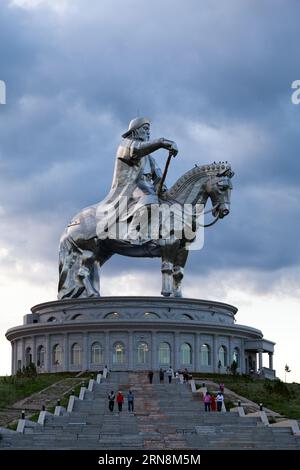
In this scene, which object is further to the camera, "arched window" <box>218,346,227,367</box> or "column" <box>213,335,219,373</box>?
"arched window" <box>218,346,227,367</box>

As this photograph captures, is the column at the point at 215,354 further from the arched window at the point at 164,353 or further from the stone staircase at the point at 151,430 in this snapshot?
the stone staircase at the point at 151,430

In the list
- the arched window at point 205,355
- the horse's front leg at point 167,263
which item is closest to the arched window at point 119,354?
the horse's front leg at point 167,263

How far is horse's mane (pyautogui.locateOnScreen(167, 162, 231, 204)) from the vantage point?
205ft

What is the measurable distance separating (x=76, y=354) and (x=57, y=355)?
1812 mm

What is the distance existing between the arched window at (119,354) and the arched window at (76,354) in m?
2.50

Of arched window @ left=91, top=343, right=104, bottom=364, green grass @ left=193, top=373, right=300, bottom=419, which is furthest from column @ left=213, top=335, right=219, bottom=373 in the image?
arched window @ left=91, top=343, right=104, bottom=364

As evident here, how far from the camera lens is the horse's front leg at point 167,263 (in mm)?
61969

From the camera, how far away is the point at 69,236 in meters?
63.3

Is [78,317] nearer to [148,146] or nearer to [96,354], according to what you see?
[96,354]

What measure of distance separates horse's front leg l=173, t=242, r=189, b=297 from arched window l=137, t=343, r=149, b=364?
4.21m

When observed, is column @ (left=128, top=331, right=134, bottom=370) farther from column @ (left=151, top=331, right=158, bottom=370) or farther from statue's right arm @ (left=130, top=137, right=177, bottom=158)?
statue's right arm @ (left=130, top=137, right=177, bottom=158)

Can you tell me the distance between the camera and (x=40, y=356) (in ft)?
217
